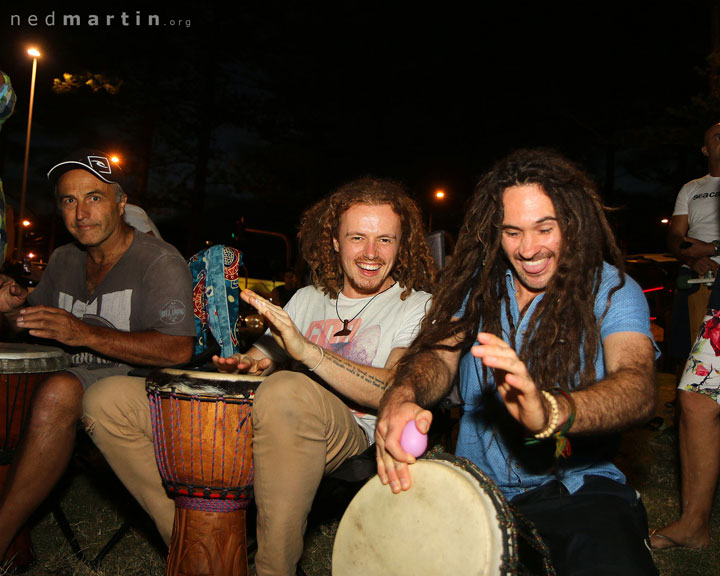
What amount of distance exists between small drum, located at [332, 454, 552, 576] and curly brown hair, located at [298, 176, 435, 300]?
1.36 meters

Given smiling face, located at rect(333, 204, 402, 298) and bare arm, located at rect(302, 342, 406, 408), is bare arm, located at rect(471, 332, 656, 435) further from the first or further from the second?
smiling face, located at rect(333, 204, 402, 298)

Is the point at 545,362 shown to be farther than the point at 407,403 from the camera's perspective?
Yes

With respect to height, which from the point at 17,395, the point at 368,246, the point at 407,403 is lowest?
the point at 17,395

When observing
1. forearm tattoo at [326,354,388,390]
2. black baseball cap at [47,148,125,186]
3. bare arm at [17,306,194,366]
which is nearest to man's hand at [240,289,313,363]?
forearm tattoo at [326,354,388,390]

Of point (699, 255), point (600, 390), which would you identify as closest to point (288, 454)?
point (600, 390)

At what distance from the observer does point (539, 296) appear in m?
2.22

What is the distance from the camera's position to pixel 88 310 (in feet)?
11.1

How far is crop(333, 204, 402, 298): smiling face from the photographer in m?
2.98

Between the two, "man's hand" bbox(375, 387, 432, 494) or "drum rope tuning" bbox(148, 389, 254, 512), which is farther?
"drum rope tuning" bbox(148, 389, 254, 512)

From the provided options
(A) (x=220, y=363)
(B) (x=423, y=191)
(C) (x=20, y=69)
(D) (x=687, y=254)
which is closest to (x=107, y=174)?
(A) (x=220, y=363)

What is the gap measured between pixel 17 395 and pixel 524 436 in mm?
2302

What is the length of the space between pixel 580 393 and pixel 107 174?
2.92 m

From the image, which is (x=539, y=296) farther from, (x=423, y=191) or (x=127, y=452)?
(x=423, y=191)

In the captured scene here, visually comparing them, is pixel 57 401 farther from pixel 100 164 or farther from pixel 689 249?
pixel 689 249
